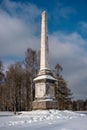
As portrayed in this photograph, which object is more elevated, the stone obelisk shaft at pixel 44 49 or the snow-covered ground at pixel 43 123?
the stone obelisk shaft at pixel 44 49

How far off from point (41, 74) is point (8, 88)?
1442 centimetres

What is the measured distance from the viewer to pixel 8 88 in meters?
42.1

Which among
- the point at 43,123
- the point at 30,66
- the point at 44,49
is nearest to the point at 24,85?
the point at 30,66

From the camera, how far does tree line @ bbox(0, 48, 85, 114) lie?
125ft

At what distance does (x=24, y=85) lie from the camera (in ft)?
135

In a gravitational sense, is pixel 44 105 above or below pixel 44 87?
below

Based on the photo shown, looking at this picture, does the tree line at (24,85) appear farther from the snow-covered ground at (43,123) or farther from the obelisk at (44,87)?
the snow-covered ground at (43,123)

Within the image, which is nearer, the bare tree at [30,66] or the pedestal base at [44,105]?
the pedestal base at [44,105]

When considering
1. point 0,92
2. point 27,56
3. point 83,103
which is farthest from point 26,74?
point 83,103

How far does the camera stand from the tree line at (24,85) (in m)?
38.1

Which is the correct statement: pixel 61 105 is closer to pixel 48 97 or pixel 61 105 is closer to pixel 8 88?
pixel 8 88

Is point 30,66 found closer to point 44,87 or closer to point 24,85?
point 24,85

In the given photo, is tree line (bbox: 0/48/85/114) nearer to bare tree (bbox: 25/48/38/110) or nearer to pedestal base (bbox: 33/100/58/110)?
bare tree (bbox: 25/48/38/110)

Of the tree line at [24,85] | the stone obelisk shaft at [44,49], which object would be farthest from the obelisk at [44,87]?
the tree line at [24,85]
